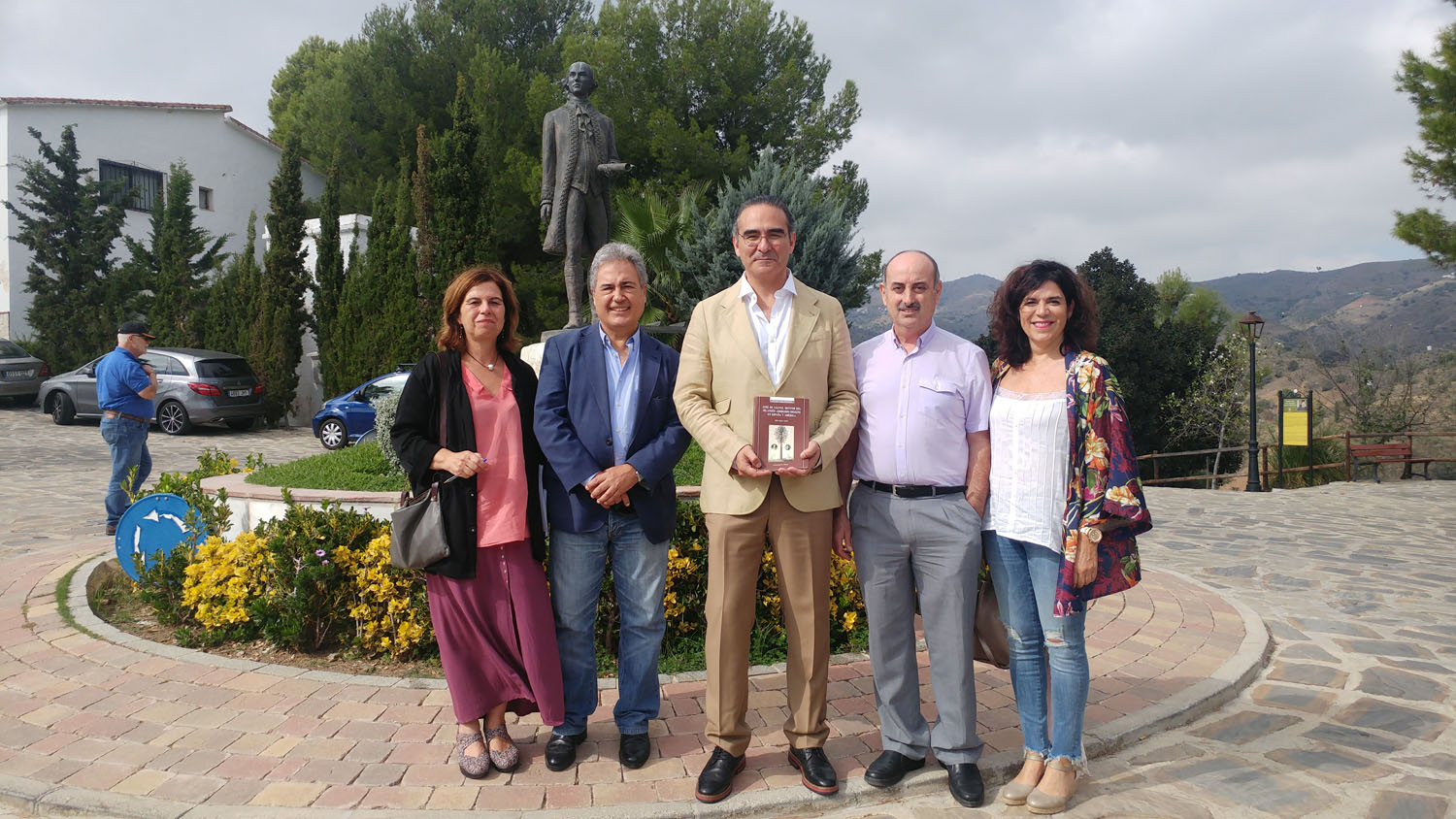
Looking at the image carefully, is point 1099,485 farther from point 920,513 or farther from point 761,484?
point 761,484

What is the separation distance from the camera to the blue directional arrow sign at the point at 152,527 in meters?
5.07

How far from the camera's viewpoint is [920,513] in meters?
2.95

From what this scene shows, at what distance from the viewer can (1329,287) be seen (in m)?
109

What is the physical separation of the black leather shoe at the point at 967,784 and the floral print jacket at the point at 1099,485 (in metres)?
0.68

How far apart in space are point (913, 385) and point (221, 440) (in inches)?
658

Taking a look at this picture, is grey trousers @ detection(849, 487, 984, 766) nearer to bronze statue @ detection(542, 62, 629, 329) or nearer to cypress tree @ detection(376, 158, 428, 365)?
bronze statue @ detection(542, 62, 629, 329)

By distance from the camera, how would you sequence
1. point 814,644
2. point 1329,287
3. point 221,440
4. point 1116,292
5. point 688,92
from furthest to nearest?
point 1329,287 → point 1116,292 → point 688,92 → point 221,440 → point 814,644

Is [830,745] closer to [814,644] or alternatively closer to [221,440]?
[814,644]

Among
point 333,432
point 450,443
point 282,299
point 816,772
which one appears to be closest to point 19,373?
Answer: point 282,299

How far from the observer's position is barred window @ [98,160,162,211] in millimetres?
21562

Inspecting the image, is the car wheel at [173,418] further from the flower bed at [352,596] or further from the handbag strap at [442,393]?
the handbag strap at [442,393]

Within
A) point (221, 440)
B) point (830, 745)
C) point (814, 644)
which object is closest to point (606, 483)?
point (814, 644)

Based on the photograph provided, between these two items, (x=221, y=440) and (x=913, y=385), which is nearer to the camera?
(x=913, y=385)

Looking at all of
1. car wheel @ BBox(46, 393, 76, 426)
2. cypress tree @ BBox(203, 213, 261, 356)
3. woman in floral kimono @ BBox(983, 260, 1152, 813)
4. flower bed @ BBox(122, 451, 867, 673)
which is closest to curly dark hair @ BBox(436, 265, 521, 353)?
flower bed @ BBox(122, 451, 867, 673)
